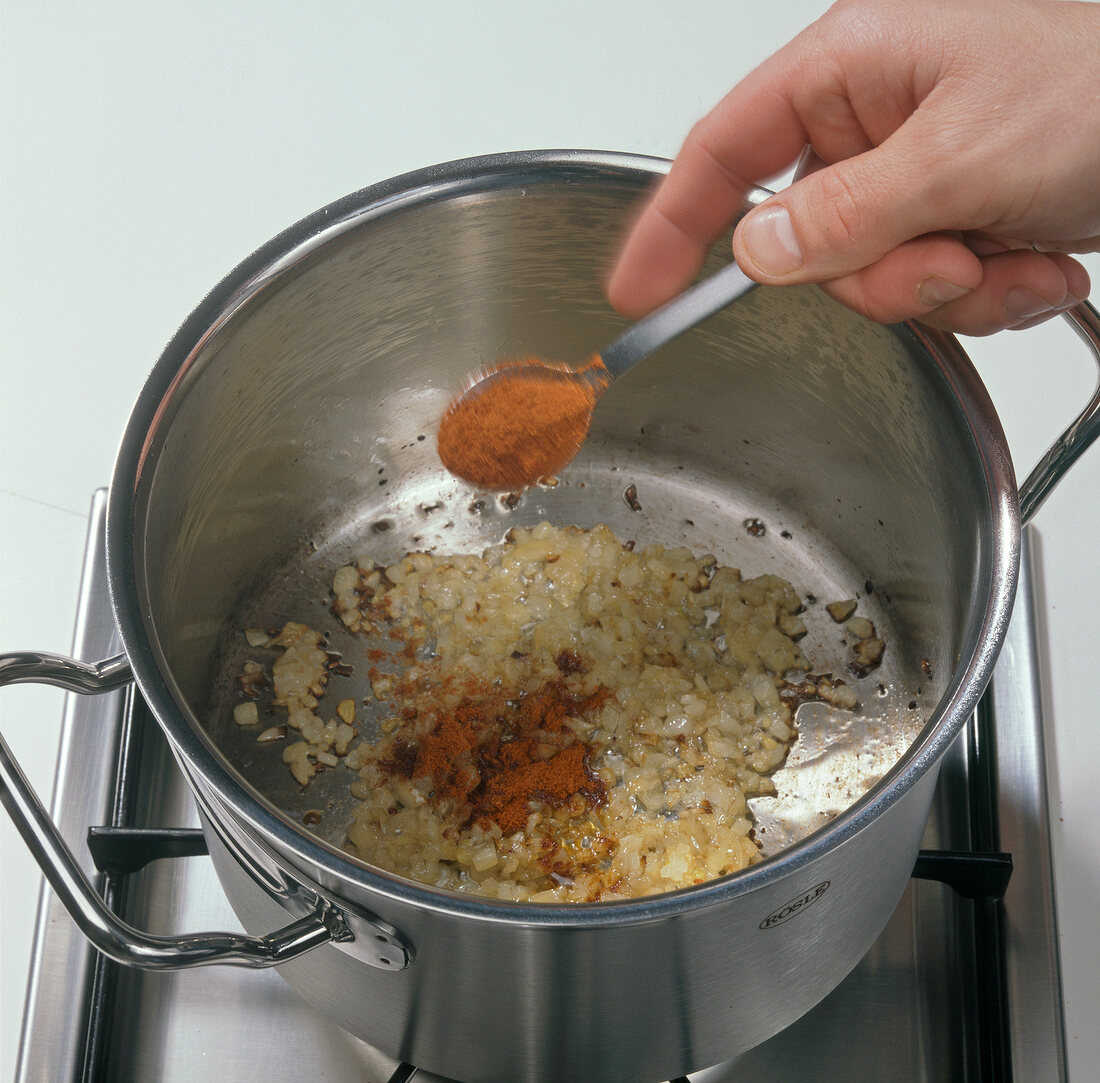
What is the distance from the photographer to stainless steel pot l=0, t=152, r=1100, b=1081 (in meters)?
0.57

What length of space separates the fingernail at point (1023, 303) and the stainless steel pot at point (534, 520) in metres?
0.03

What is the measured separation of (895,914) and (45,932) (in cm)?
62

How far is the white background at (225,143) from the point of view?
1.15 m

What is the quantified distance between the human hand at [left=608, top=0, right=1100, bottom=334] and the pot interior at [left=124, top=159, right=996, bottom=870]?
0.05 metres

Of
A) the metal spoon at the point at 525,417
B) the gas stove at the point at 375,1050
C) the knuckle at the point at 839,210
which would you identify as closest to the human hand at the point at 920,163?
the knuckle at the point at 839,210

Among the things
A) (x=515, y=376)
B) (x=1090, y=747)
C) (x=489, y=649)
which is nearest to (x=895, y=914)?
(x=1090, y=747)

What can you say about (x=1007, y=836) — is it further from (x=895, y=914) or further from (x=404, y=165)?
(x=404, y=165)

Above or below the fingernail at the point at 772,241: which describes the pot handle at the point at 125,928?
below

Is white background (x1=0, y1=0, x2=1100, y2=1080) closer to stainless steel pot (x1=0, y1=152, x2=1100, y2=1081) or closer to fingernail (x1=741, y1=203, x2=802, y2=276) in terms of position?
stainless steel pot (x1=0, y1=152, x2=1100, y2=1081)

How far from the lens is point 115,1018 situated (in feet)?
2.65

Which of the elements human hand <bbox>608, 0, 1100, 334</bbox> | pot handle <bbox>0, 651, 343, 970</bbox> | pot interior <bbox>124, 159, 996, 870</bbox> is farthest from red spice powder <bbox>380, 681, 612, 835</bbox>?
human hand <bbox>608, 0, 1100, 334</bbox>

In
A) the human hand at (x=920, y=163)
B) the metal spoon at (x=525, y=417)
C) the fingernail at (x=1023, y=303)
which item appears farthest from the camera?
the metal spoon at (x=525, y=417)

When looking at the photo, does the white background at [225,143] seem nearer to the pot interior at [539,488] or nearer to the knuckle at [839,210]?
the pot interior at [539,488]

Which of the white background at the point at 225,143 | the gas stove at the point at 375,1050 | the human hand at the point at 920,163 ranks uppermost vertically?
the white background at the point at 225,143
